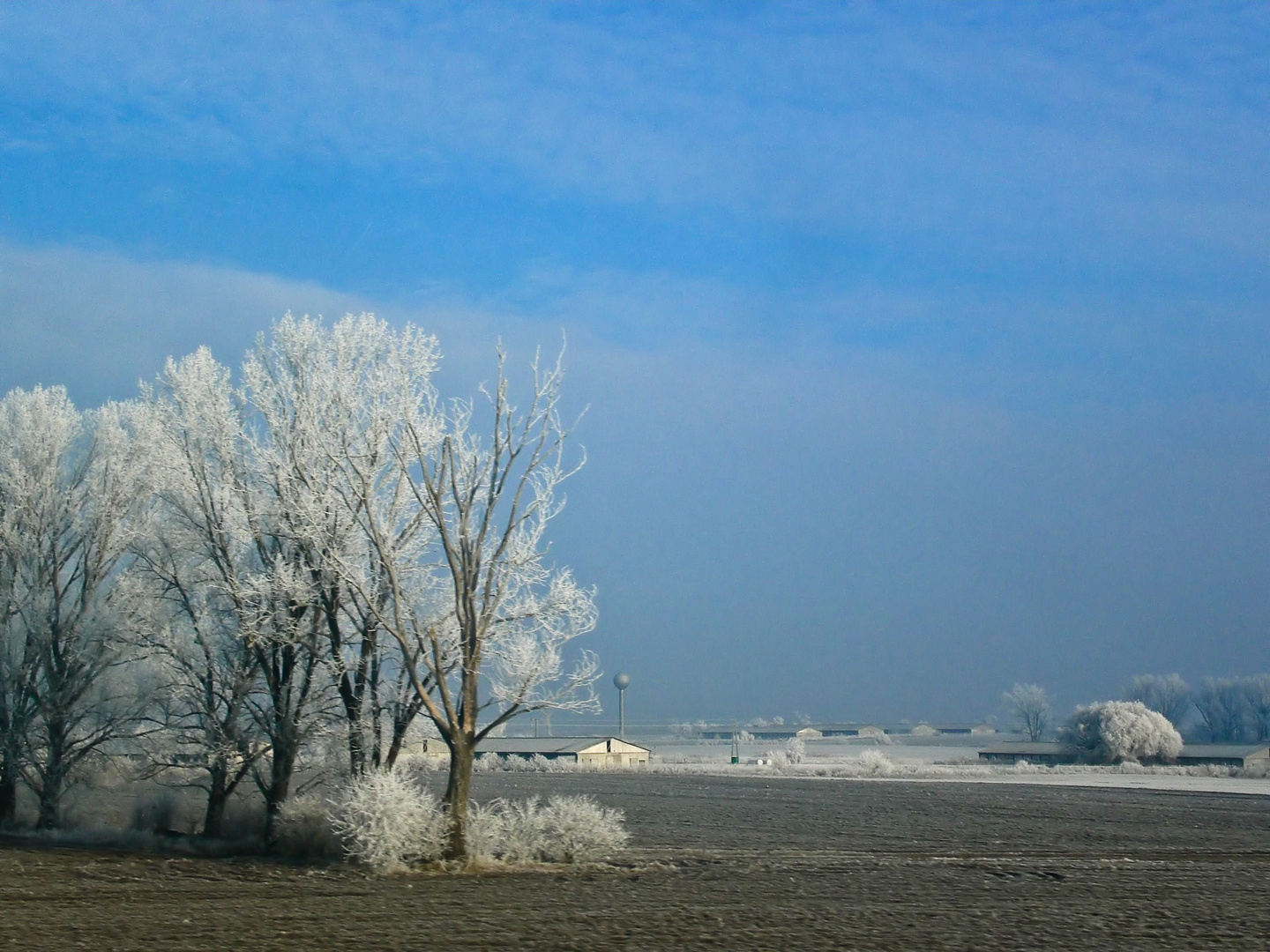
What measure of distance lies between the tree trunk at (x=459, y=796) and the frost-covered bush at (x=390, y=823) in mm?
210

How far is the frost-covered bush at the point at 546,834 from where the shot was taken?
2148 centimetres

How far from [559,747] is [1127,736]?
49328mm

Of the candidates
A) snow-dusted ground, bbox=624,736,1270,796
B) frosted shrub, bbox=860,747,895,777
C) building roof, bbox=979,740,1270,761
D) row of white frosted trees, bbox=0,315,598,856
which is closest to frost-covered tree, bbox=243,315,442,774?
row of white frosted trees, bbox=0,315,598,856

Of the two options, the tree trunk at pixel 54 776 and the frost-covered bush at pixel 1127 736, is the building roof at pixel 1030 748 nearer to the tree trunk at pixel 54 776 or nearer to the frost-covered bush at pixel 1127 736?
the frost-covered bush at pixel 1127 736

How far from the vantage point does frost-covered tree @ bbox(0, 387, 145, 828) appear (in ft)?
97.5

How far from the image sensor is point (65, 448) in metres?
32.3

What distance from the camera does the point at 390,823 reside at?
792 inches

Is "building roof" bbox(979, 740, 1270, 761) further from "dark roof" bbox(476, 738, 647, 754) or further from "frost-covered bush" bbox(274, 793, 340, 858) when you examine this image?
"frost-covered bush" bbox(274, 793, 340, 858)

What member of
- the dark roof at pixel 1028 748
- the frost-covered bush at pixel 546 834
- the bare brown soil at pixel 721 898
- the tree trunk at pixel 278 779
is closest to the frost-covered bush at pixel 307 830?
the tree trunk at pixel 278 779

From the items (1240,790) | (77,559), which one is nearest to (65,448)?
(77,559)

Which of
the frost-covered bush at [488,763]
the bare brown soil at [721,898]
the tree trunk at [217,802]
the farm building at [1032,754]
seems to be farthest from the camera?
the farm building at [1032,754]

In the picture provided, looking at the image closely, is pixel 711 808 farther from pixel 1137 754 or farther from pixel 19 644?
pixel 1137 754

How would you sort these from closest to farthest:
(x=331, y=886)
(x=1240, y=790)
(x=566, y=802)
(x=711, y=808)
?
(x=331, y=886), (x=566, y=802), (x=711, y=808), (x=1240, y=790)

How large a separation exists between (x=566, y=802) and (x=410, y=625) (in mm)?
4961
